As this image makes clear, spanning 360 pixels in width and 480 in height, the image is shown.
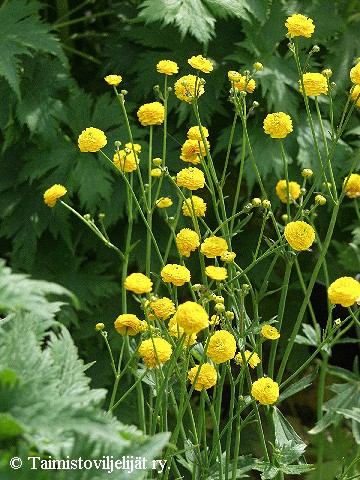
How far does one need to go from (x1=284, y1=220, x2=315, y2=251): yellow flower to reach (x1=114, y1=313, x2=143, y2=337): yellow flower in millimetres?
226

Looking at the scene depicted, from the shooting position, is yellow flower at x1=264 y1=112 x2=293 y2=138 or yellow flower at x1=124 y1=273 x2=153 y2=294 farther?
yellow flower at x1=264 y1=112 x2=293 y2=138

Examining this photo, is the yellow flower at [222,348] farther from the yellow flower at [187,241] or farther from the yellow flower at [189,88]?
the yellow flower at [189,88]

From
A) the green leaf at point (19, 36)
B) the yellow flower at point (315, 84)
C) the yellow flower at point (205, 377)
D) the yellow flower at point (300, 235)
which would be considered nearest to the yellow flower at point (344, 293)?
the yellow flower at point (300, 235)

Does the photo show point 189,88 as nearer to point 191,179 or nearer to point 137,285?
point 191,179

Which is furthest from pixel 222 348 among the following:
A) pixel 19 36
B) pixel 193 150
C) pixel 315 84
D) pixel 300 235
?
pixel 19 36

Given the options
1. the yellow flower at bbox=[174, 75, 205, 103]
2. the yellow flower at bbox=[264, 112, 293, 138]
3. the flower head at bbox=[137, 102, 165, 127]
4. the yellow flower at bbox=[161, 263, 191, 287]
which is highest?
the yellow flower at bbox=[174, 75, 205, 103]

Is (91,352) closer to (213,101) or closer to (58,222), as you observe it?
(58,222)

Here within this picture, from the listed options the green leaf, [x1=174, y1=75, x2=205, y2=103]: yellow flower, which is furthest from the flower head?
the green leaf

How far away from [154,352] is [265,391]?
0.50 ft

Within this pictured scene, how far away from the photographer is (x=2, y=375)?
24.7 inches

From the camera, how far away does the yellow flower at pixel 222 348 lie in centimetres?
90

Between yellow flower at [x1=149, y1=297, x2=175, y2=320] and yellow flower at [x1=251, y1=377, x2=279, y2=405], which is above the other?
yellow flower at [x1=149, y1=297, x2=175, y2=320]

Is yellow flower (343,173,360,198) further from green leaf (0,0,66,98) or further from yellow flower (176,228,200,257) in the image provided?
green leaf (0,0,66,98)

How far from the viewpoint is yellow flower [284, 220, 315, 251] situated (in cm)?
95
